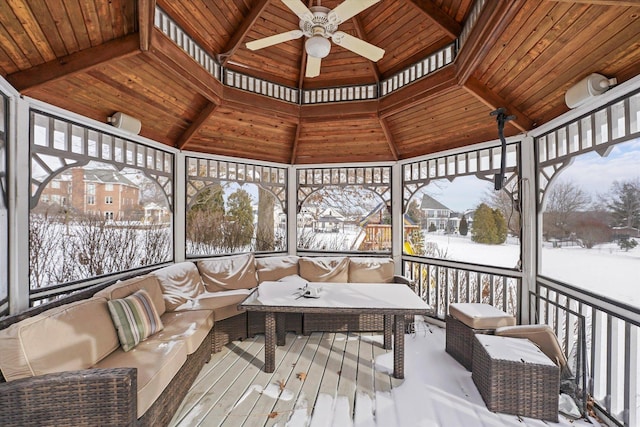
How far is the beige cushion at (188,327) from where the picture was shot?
2.80m

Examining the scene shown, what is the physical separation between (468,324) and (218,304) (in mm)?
2857

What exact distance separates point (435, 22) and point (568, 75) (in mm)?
1373

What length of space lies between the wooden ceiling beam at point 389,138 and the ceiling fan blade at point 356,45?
5.61 feet

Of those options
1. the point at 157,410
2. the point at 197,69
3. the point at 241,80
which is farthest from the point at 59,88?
the point at 157,410

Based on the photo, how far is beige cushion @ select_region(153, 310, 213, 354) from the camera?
9.18ft

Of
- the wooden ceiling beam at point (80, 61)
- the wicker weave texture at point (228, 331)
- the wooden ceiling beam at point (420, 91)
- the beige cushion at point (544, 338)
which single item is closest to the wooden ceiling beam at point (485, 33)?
the wooden ceiling beam at point (420, 91)

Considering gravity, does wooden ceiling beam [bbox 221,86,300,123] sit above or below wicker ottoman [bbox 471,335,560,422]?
above

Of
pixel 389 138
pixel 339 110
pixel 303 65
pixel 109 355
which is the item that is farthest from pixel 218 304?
pixel 389 138

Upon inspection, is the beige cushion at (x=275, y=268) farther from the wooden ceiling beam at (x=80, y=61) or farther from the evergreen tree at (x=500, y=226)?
the evergreen tree at (x=500, y=226)

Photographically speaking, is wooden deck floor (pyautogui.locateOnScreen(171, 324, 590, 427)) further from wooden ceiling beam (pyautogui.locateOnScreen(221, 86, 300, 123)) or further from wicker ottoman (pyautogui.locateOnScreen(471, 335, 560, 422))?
wooden ceiling beam (pyautogui.locateOnScreen(221, 86, 300, 123))

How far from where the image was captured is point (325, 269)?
15.7 ft

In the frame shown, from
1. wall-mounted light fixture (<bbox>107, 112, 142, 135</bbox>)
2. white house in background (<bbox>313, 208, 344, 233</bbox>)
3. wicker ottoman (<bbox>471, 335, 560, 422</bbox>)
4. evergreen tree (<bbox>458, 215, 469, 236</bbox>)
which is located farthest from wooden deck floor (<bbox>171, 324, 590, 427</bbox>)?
white house in background (<bbox>313, 208, 344, 233</bbox>)

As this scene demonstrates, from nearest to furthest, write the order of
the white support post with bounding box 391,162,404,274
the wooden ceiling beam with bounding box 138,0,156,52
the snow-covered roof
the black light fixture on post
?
the wooden ceiling beam with bounding box 138,0,156,52 → the black light fixture on post → the white support post with bounding box 391,162,404,274 → the snow-covered roof

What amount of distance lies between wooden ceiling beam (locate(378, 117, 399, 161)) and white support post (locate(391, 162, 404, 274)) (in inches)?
7.0
